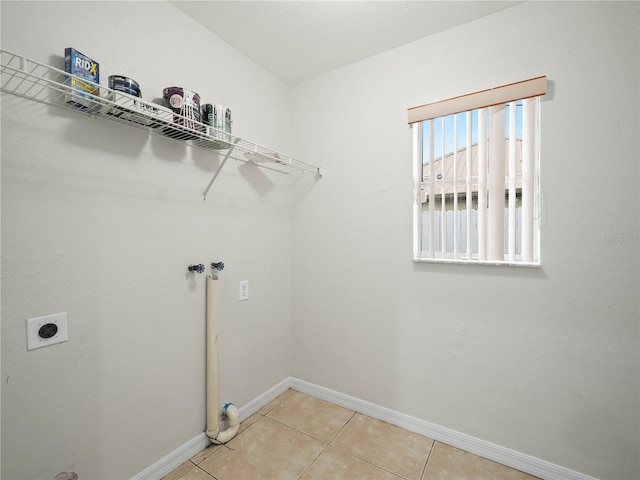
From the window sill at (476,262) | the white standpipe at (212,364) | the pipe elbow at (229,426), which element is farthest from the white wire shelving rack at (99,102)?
the pipe elbow at (229,426)

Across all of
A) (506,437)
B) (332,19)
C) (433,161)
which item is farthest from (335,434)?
(332,19)

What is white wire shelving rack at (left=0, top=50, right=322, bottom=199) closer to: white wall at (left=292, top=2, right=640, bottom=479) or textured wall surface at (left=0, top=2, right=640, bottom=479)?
textured wall surface at (left=0, top=2, right=640, bottom=479)

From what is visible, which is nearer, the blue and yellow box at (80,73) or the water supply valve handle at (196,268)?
the blue and yellow box at (80,73)

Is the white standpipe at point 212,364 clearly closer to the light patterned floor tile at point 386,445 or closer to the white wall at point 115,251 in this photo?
the white wall at point 115,251

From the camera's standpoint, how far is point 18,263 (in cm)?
101

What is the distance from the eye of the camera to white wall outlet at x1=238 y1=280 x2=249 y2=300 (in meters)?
1.86

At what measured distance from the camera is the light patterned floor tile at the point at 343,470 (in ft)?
4.64

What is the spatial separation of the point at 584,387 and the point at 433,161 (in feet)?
4.44

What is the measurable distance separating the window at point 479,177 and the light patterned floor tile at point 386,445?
1077 mm

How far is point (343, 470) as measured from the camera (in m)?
1.45

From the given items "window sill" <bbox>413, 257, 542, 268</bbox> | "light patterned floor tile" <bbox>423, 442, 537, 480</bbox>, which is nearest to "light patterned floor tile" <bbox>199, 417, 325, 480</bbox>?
"light patterned floor tile" <bbox>423, 442, 537, 480</bbox>

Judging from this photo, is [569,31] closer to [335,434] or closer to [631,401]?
[631,401]

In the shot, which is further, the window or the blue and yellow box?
the window

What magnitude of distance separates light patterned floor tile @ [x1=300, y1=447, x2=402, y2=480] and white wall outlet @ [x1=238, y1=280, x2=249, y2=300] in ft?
3.30
